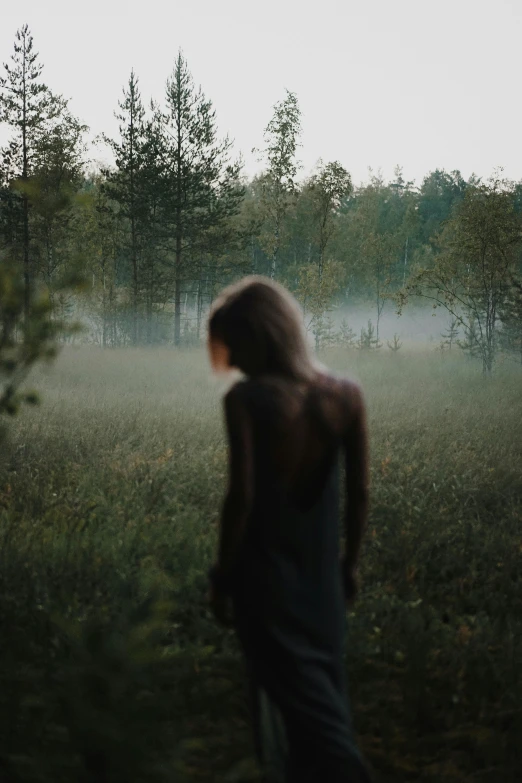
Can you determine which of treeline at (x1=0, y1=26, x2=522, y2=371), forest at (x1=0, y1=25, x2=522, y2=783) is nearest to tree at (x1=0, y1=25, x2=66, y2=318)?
treeline at (x1=0, y1=26, x2=522, y2=371)

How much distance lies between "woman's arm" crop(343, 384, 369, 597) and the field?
82 centimetres

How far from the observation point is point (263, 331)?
255cm

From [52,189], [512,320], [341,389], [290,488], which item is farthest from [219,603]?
[52,189]

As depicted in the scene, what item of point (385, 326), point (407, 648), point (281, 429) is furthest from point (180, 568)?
point (385, 326)

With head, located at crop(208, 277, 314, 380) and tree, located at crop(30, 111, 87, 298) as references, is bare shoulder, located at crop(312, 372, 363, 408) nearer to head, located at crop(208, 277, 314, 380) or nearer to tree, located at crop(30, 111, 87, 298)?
head, located at crop(208, 277, 314, 380)

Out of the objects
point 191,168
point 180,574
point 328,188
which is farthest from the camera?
point 191,168

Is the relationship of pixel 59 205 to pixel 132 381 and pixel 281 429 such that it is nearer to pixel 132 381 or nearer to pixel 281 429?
pixel 281 429

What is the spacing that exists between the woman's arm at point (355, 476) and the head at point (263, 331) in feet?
0.85

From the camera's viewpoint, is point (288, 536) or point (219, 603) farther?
point (219, 603)

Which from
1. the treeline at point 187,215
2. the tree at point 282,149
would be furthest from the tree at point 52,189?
the tree at point 282,149

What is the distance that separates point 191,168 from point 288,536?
118 feet

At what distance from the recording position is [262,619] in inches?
103

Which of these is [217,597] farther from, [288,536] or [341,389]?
[341,389]

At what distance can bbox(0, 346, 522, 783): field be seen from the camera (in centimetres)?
253
